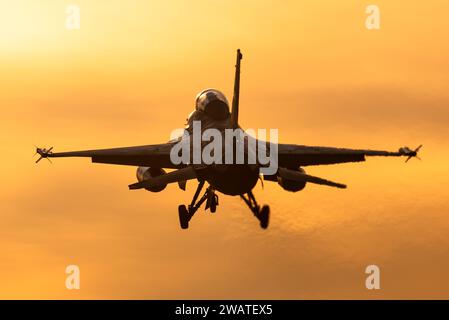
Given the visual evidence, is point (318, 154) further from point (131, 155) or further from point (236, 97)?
point (131, 155)

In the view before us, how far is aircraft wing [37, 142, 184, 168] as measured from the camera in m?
55.7

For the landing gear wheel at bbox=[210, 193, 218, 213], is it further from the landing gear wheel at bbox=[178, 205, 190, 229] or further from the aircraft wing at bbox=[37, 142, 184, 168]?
the aircraft wing at bbox=[37, 142, 184, 168]

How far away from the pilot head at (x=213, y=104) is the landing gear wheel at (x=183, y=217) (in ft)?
17.0

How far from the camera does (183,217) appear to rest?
5466 cm

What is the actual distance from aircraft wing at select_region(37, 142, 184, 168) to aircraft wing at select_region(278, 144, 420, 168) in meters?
5.61

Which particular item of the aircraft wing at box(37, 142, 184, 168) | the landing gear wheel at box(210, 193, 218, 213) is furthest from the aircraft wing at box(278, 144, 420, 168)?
the aircraft wing at box(37, 142, 184, 168)

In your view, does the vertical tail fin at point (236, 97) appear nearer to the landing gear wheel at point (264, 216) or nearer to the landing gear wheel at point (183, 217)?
the landing gear wheel at point (264, 216)

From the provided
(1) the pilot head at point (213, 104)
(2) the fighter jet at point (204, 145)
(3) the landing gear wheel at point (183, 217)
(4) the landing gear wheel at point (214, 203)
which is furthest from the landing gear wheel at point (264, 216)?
(1) the pilot head at point (213, 104)

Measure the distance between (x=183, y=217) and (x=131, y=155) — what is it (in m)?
4.37

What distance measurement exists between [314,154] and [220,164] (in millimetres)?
8196
